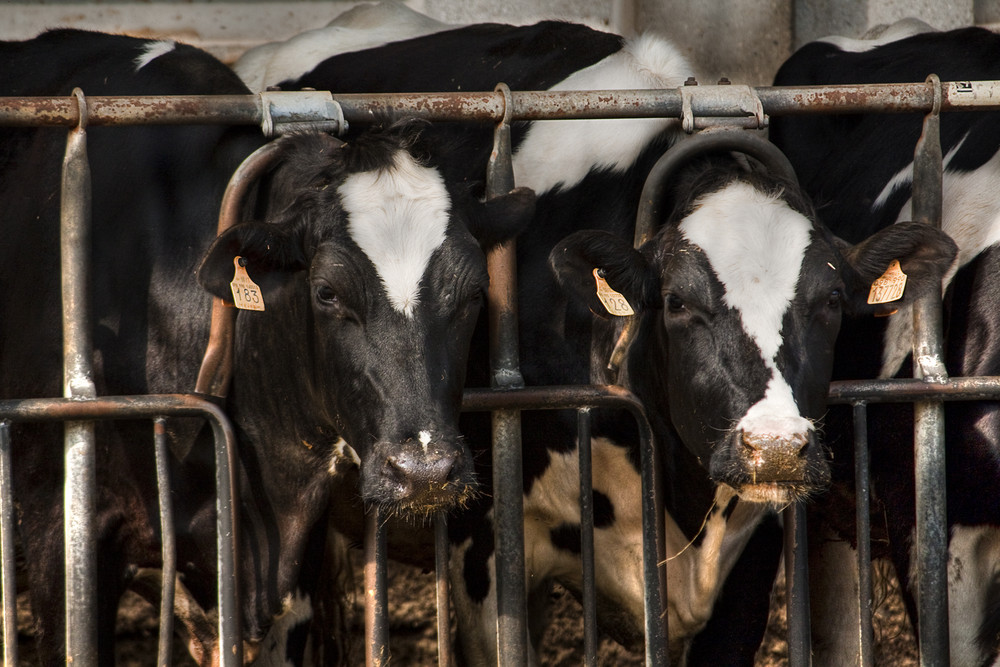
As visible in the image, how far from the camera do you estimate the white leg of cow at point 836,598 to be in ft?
14.6

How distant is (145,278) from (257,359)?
0.43m

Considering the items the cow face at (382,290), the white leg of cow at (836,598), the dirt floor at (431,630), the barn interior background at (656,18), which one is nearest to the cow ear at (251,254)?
the cow face at (382,290)

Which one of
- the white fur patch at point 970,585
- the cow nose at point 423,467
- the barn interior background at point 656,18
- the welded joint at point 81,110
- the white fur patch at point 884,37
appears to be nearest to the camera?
the cow nose at point 423,467

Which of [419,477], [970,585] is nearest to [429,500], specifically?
[419,477]

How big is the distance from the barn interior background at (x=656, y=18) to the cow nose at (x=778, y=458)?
3.41 m

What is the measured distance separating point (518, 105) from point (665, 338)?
0.76 metres

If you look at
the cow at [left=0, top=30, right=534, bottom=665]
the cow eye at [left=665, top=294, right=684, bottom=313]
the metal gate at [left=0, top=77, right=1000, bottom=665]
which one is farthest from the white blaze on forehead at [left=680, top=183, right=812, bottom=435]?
the cow at [left=0, top=30, right=534, bottom=665]

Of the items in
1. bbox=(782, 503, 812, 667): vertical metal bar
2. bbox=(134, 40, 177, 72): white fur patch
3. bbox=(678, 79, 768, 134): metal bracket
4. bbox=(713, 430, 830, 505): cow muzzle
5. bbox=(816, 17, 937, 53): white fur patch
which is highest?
bbox=(816, 17, 937, 53): white fur patch

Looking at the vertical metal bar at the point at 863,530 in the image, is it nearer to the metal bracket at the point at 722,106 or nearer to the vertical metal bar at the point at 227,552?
the metal bracket at the point at 722,106

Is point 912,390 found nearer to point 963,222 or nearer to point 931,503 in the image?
point 931,503

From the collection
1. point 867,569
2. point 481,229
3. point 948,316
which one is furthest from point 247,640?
point 948,316

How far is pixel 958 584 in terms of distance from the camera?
3535 millimetres

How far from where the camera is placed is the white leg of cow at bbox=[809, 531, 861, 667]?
14.6 feet

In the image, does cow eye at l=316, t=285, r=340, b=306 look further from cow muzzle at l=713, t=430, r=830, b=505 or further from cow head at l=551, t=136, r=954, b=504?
cow muzzle at l=713, t=430, r=830, b=505
